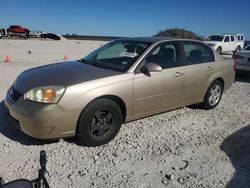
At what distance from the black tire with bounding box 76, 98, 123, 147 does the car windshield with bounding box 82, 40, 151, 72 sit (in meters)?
0.72

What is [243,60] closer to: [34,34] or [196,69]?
[196,69]

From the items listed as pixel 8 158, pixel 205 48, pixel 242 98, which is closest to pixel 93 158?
pixel 8 158

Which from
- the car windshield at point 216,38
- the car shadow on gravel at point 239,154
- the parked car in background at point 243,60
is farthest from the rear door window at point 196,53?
the car windshield at point 216,38

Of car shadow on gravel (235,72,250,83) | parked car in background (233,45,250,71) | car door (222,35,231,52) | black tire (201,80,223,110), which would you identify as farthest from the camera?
car door (222,35,231,52)

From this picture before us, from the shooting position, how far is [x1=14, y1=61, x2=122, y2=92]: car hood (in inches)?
160

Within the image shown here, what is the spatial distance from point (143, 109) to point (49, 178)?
201 cm

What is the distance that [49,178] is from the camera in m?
3.37

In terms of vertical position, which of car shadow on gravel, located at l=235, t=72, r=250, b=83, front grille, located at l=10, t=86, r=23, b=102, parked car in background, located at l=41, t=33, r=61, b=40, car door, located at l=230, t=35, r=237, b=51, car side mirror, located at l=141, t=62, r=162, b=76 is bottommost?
car shadow on gravel, located at l=235, t=72, r=250, b=83

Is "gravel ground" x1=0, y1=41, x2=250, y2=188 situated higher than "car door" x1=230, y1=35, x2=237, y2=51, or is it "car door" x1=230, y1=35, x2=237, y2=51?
"car door" x1=230, y1=35, x2=237, y2=51

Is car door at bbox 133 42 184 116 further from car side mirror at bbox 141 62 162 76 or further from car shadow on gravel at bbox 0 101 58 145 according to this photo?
car shadow on gravel at bbox 0 101 58 145

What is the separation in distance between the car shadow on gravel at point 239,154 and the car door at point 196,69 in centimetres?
111

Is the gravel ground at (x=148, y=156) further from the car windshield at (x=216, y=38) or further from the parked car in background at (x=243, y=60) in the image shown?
the car windshield at (x=216, y=38)

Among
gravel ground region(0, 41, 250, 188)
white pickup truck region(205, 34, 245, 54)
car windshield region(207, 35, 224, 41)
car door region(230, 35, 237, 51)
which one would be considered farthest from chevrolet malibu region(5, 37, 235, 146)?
car door region(230, 35, 237, 51)

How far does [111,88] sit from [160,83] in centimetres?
106
